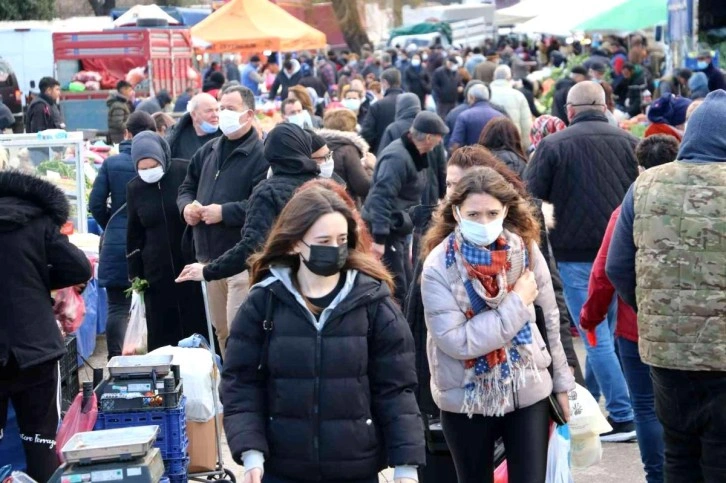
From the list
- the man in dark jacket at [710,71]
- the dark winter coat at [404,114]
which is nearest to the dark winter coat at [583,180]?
the dark winter coat at [404,114]

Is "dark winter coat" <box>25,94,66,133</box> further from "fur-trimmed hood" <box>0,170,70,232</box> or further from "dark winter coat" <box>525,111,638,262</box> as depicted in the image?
"fur-trimmed hood" <box>0,170,70,232</box>

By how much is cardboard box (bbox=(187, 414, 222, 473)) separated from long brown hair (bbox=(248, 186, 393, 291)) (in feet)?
7.02

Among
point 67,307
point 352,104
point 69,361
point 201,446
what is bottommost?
point 201,446

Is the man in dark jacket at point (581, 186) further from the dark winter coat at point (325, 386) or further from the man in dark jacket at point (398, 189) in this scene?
the dark winter coat at point (325, 386)

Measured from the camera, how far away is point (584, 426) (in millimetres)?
5426

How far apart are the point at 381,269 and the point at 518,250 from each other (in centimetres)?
67

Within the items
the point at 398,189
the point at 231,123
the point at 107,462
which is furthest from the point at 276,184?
the point at 398,189

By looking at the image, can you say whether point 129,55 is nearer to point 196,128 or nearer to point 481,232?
point 196,128

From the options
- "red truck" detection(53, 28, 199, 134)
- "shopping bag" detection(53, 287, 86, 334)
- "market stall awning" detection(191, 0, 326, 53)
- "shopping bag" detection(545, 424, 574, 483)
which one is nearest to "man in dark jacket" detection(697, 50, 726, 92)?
"shopping bag" detection(53, 287, 86, 334)

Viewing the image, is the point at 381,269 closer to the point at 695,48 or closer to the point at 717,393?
the point at 717,393

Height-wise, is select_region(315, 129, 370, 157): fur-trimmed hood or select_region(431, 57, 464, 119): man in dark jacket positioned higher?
select_region(315, 129, 370, 157): fur-trimmed hood

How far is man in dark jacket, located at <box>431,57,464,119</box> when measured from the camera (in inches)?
971

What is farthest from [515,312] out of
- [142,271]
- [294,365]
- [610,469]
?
A: [142,271]

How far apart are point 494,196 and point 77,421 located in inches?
90.7
